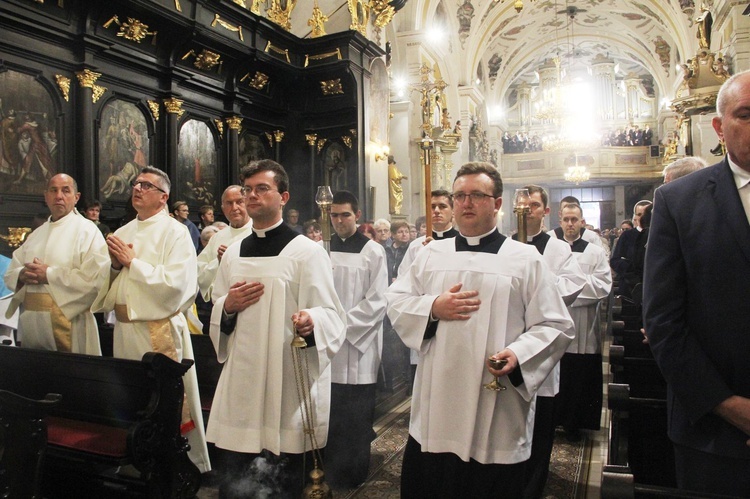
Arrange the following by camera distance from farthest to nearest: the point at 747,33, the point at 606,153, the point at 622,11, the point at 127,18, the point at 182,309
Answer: the point at 606,153 < the point at 622,11 < the point at 747,33 < the point at 127,18 < the point at 182,309

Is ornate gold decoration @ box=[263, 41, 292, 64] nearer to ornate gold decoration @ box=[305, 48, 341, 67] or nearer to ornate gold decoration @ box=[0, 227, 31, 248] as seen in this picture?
ornate gold decoration @ box=[305, 48, 341, 67]

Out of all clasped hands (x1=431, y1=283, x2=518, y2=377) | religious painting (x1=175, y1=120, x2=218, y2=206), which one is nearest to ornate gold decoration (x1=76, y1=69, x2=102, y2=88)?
religious painting (x1=175, y1=120, x2=218, y2=206)

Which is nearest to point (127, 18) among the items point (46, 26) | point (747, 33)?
point (46, 26)

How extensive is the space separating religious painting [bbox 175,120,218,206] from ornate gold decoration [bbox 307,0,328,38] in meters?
3.04

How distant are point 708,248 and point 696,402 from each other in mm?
509

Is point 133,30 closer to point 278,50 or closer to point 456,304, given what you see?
point 278,50

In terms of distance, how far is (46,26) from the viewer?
6.91 m

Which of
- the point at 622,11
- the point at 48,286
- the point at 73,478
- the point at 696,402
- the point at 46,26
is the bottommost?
the point at 73,478

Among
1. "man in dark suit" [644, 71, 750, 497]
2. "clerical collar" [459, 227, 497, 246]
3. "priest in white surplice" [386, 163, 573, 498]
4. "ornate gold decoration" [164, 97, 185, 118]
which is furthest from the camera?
"ornate gold decoration" [164, 97, 185, 118]

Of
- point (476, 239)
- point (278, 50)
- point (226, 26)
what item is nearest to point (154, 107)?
point (226, 26)

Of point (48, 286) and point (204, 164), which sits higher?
point (204, 164)

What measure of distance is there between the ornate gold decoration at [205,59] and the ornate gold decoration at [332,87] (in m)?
2.37

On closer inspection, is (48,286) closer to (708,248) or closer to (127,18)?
(708,248)

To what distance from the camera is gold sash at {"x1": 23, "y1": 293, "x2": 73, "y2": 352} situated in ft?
14.5
